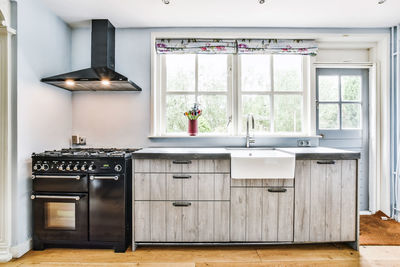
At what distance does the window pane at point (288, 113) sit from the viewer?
10.3ft

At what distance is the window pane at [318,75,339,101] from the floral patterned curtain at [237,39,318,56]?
17.0 inches

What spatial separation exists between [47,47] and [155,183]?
1.89 m

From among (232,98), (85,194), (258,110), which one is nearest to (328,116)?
(258,110)

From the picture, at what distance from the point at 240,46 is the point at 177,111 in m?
1.15

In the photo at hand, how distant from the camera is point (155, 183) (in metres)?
2.26

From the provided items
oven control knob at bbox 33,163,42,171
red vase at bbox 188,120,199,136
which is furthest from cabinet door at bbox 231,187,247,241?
oven control knob at bbox 33,163,42,171

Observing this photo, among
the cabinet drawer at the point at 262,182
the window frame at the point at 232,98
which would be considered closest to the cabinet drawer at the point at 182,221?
the cabinet drawer at the point at 262,182

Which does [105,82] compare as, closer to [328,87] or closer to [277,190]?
[277,190]

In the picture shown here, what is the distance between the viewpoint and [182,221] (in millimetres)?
2262

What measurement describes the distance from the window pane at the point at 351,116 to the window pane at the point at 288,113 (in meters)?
0.63

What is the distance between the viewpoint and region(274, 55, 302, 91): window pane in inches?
124

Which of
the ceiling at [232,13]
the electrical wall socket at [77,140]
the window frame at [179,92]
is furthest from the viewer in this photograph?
the window frame at [179,92]

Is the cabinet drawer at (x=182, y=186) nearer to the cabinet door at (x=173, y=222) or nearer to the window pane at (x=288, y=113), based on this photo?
the cabinet door at (x=173, y=222)

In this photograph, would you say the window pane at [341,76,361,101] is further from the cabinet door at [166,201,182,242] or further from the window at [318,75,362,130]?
the cabinet door at [166,201,182,242]
